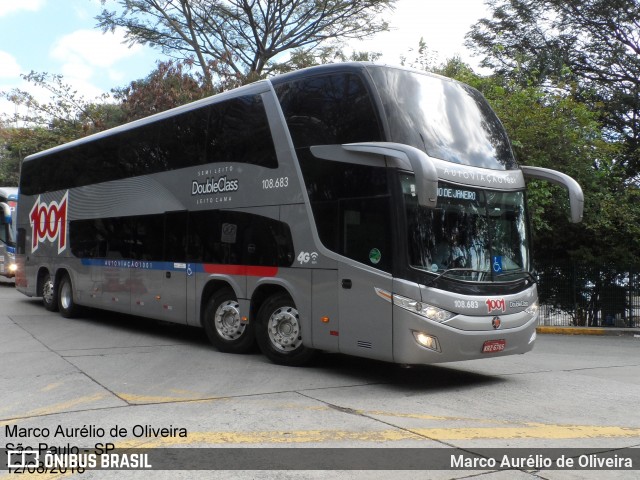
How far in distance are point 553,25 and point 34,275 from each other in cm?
2116

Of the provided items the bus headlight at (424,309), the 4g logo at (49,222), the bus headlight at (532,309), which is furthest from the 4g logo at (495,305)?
the 4g logo at (49,222)

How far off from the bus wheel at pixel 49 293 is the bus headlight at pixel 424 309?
11.3 meters

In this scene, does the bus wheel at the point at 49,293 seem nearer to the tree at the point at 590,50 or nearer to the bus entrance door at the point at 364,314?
the bus entrance door at the point at 364,314

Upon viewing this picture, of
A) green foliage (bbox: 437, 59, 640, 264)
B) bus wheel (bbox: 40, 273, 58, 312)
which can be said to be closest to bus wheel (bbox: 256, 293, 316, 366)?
bus wheel (bbox: 40, 273, 58, 312)

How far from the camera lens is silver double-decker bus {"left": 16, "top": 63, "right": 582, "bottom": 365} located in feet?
28.0

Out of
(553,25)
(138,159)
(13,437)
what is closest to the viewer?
(13,437)

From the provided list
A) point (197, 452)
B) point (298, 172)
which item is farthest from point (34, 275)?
point (197, 452)

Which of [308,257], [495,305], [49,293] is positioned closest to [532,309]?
[495,305]

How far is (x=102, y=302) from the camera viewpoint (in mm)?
14852

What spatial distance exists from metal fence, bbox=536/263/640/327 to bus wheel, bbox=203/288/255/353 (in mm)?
10808

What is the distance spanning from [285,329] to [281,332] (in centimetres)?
9

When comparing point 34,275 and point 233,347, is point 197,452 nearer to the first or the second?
point 233,347

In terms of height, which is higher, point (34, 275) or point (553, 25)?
point (553, 25)

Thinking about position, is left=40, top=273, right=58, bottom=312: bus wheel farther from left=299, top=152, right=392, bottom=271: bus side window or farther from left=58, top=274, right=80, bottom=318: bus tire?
left=299, top=152, right=392, bottom=271: bus side window
